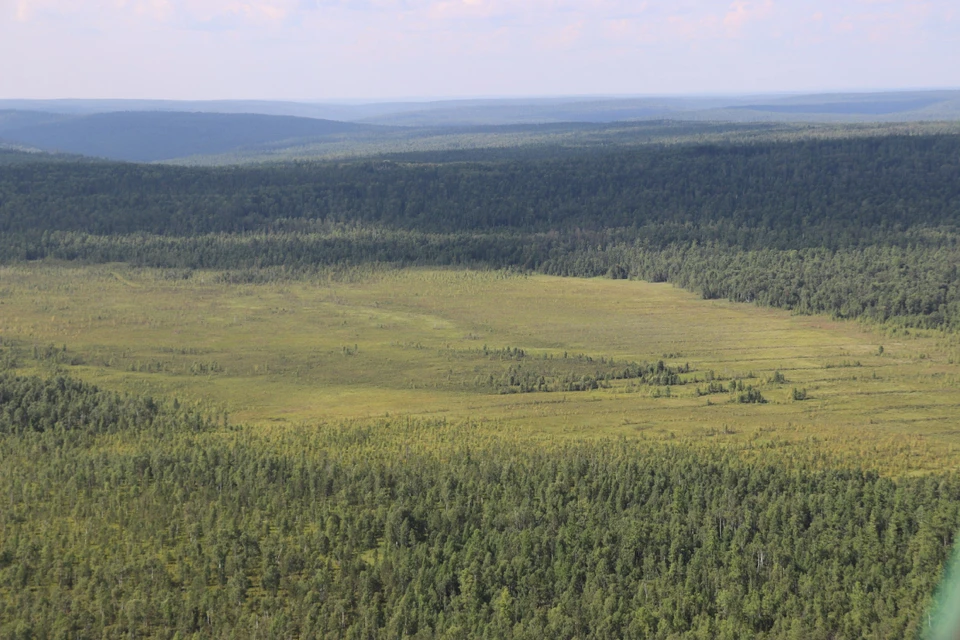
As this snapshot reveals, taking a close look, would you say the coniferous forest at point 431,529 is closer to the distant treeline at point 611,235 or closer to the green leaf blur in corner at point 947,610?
the green leaf blur in corner at point 947,610

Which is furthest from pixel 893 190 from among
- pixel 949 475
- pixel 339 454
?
pixel 339 454

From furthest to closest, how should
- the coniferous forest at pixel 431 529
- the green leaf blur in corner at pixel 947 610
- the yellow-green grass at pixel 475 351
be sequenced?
the yellow-green grass at pixel 475 351 < the coniferous forest at pixel 431 529 < the green leaf blur in corner at pixel 947 610

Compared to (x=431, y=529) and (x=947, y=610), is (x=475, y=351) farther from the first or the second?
(x=947, y=610)

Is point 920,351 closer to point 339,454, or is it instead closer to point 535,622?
point 339,454

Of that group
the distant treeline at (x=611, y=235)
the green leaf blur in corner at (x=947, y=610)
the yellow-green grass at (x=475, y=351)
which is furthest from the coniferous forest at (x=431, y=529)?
the distant treeline at (x=611, y=235)

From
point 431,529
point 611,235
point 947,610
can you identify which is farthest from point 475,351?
point 611,235

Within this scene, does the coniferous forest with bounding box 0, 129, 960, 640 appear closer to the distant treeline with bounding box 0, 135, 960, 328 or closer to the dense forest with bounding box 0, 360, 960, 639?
the dense forest with bounding box 0, 360, 960, 639

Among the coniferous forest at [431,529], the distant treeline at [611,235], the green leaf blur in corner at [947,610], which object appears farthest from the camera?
the distant treeline at [611,235]
